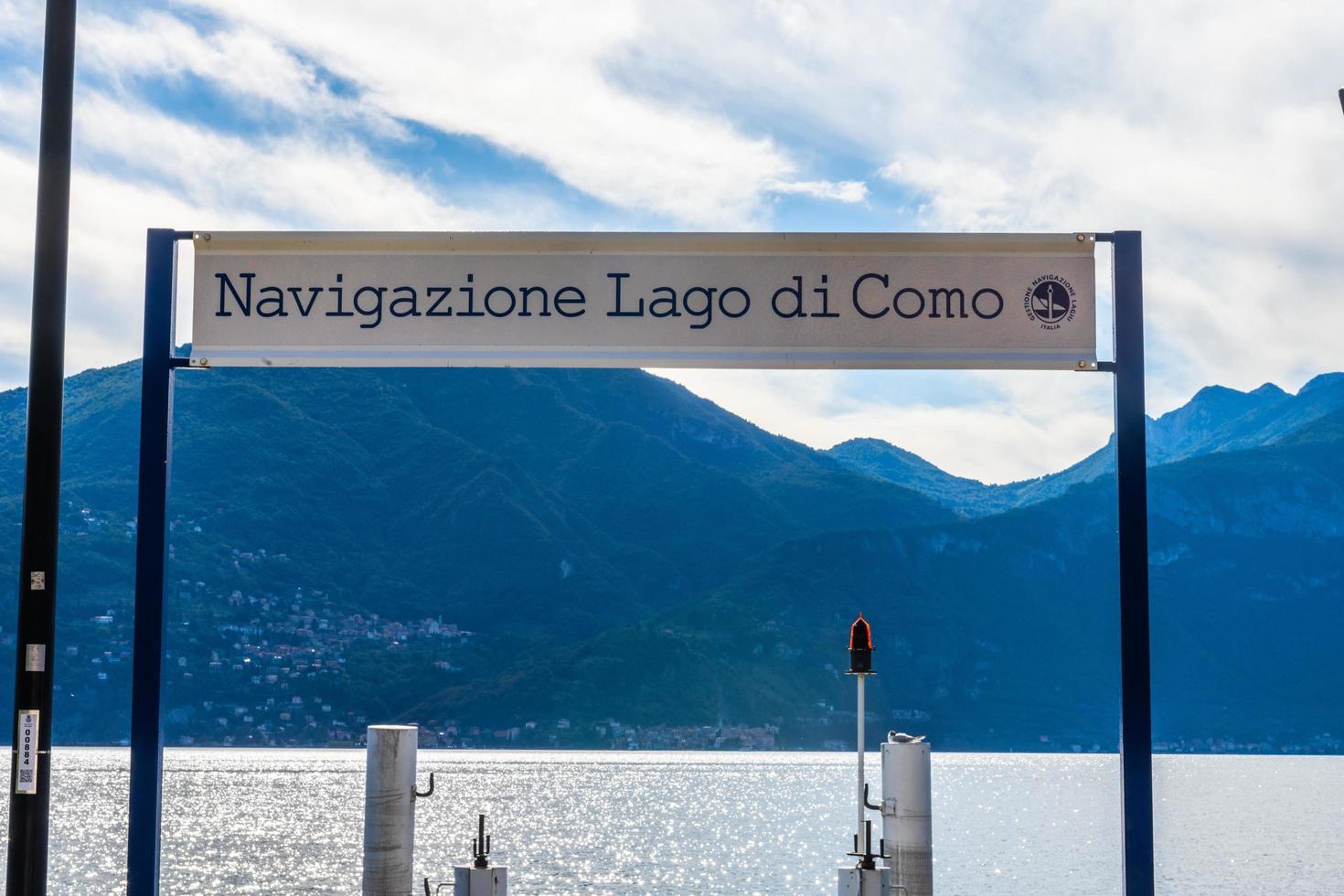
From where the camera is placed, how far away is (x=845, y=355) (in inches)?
477

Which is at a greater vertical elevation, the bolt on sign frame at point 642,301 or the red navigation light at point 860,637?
the bolt on sign frame at point 642,301

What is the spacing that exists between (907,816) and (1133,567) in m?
2.43

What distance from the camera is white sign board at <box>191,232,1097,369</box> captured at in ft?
39.8

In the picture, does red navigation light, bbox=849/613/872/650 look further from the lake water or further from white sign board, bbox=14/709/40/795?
the lake water

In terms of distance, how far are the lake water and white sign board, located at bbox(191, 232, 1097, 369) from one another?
5331cm

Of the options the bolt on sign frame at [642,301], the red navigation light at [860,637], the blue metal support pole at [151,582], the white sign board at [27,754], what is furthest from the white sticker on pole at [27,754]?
the red navigation light at [860,637]

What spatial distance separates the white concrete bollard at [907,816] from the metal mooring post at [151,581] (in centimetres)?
514

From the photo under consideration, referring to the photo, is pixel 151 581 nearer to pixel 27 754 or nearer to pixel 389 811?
pixel 389 811

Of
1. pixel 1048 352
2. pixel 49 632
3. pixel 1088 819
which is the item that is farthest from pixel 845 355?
pixel 1088 819

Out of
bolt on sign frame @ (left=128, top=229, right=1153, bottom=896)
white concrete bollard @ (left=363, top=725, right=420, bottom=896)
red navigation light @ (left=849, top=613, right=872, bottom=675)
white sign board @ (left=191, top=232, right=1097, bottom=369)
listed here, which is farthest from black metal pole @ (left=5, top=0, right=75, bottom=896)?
red navigation light @ (left=849, top=613, right=872, bottom=675)

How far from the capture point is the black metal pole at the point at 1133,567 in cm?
1158

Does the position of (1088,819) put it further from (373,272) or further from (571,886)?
(373,272)

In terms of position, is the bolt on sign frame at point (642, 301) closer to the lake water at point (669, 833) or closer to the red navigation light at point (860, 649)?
the red navigation light at point (860, 649)

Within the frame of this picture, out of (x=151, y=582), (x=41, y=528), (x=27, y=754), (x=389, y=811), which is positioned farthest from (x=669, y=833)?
(x=41, y=528)
